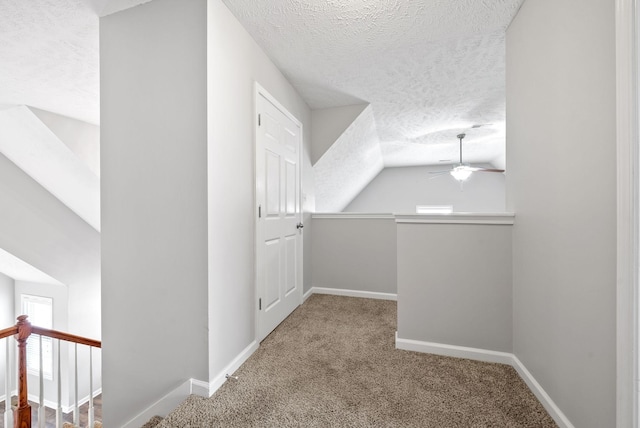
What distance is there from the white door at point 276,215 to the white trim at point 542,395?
66.6 inches

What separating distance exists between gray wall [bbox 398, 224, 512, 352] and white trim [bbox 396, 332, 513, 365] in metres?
0.03

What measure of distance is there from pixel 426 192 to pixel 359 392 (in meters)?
5.75

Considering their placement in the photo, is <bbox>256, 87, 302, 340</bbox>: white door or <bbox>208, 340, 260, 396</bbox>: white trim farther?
<bbox>256, 87, 302, 340</bbox>: white door

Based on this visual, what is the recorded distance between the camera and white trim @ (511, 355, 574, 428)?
1209 mm

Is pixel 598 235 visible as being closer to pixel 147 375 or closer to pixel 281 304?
pixel 281 304

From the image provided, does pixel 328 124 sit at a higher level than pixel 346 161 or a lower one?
higher

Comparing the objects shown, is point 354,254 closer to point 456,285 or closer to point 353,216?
point 353,216

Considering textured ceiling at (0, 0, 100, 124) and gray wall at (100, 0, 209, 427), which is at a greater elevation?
textured ceiling at (0, 0, 100, 124)

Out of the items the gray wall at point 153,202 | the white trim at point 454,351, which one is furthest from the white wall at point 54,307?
the white trim at point 454,351

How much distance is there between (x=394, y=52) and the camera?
2.20 meters

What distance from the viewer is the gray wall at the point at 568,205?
99cm

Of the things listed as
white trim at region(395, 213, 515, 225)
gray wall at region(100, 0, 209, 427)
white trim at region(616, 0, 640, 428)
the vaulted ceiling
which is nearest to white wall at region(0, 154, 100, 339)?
the vaulted ceiling

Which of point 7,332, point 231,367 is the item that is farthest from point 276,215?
point 7,332

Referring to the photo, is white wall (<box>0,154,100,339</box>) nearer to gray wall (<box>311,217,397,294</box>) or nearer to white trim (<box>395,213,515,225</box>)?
gray wall (<box>311,217,397,294</box>)
